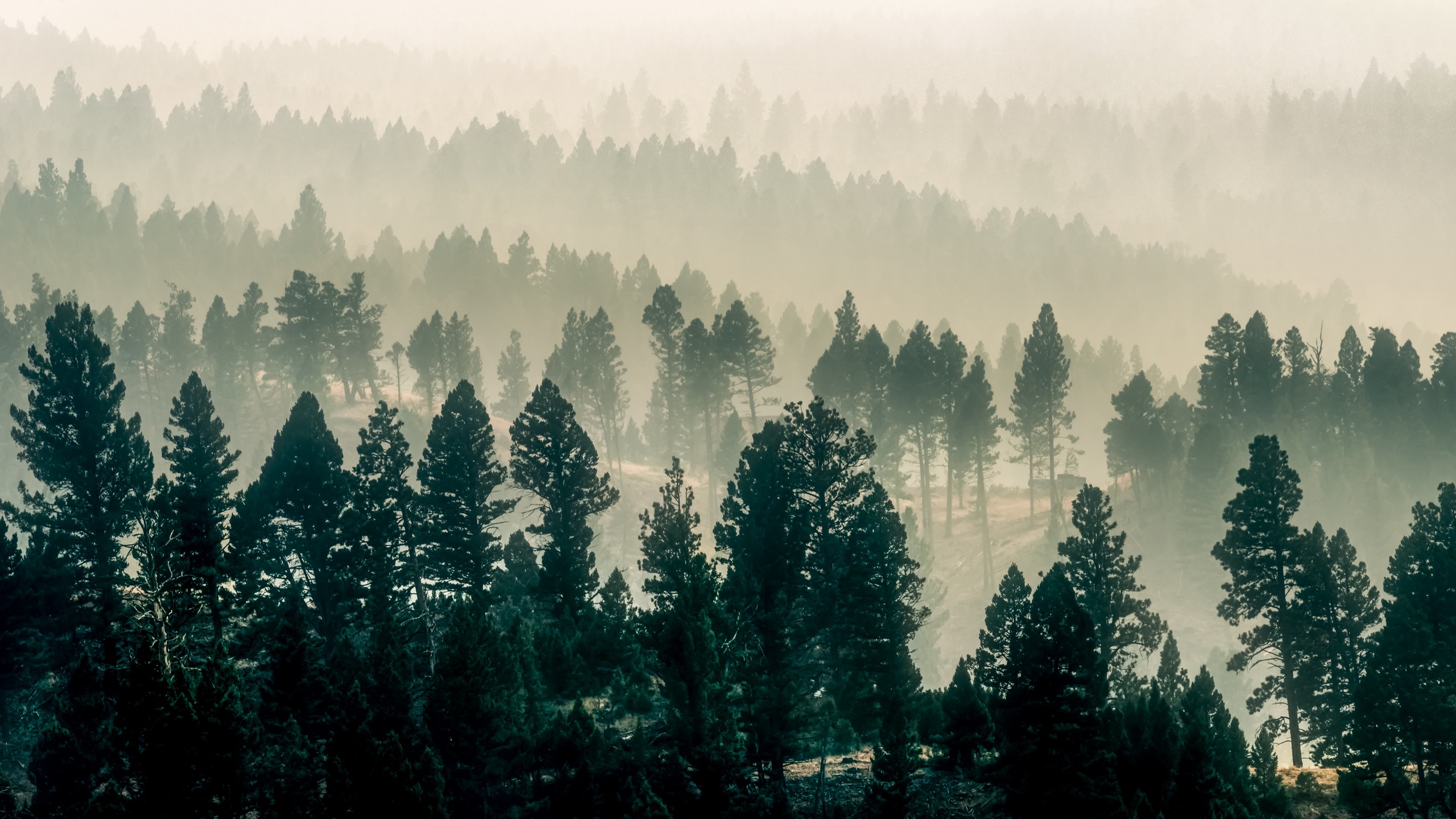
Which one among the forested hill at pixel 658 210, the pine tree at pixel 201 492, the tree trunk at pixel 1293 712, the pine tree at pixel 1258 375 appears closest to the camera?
the pine tree at pixel 201 492

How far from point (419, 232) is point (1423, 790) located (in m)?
131

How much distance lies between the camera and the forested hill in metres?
140

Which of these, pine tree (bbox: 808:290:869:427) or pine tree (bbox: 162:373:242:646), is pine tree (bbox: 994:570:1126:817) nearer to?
A: pine tree (bbox: 162:373:242:646)

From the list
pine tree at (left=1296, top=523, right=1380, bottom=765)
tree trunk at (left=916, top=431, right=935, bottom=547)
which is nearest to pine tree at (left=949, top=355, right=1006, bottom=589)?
tree trunk at (left=916, top=431, right=935, bottom=547)

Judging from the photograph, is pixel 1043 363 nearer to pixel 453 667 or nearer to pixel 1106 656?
pixel 1106 656

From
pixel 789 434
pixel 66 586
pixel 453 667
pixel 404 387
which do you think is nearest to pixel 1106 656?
pixel 789 434

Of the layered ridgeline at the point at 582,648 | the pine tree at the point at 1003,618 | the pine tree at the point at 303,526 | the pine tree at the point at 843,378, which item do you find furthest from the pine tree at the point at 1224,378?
the pine tree at the point at 303,526

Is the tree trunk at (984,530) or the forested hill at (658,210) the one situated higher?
the forested hill at (658,210)

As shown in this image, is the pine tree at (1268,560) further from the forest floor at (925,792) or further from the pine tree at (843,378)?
the pine tree at (843,378)

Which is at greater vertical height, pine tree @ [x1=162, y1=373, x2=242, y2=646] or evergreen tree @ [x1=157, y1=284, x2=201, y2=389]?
evergreen tree @ [x1=157, y1=284, x2=201, y2=389]

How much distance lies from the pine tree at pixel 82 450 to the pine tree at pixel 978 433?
172ft

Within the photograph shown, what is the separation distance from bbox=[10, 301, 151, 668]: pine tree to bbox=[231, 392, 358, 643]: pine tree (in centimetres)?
644

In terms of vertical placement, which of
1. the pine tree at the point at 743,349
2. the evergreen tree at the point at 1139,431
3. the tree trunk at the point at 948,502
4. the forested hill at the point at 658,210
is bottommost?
the tree trunk at the point at 948,502

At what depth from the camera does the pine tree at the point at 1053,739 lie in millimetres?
28719
